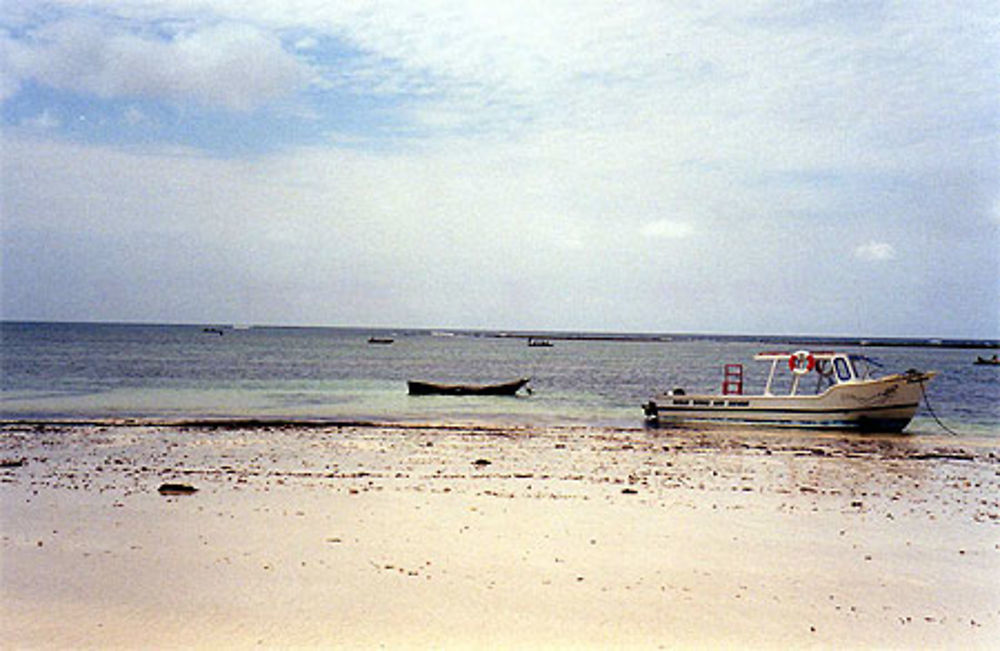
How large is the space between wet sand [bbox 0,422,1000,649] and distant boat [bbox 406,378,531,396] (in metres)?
26.1

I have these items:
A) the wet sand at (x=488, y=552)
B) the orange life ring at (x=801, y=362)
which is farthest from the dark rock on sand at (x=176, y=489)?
the orange life ring at (x=801, y=362)

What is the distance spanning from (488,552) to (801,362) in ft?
76.1

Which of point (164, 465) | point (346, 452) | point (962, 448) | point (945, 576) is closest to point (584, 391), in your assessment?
point (962, 448)

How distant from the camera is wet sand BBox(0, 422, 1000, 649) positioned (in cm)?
887

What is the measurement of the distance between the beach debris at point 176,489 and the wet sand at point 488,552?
0.35 metres

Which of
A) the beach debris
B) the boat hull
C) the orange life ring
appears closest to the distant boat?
the boat hull

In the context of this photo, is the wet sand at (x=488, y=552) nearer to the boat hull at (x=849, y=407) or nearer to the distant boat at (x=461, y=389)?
the boat hull at (x=849, y=407)

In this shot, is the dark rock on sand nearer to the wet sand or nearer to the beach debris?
the beach debris

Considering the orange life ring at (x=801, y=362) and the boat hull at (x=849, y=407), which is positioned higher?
the orange life ring at (x=801, y=362)

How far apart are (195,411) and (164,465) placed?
1704 centimetres

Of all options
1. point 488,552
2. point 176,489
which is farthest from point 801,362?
point 176,489

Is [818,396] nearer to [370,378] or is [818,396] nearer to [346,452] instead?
[346,452]

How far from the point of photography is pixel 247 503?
14828 millimetres

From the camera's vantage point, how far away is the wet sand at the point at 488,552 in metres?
8.87
